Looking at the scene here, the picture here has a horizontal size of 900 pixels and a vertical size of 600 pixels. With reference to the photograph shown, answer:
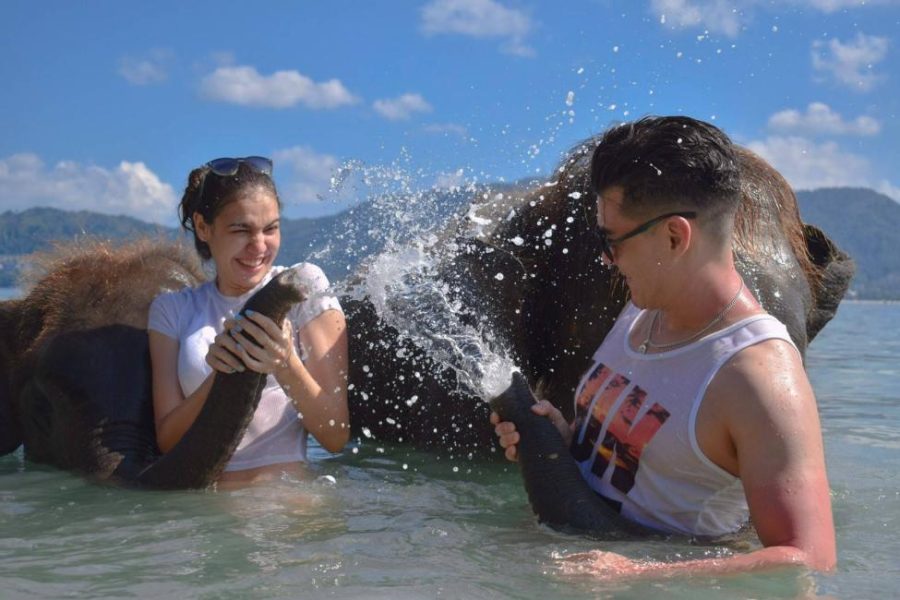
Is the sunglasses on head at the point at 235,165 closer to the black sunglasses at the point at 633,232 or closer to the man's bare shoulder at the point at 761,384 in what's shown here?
the black sunglasses at the point at 633,232

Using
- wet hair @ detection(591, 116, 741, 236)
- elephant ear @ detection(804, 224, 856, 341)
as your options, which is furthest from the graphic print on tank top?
elephant ear @ detection(804, 224, 856, 341)

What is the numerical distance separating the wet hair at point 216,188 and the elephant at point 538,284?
41.6 inches

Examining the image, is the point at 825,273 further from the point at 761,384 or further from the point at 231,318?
the point at 761,384

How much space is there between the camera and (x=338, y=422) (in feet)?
16.2

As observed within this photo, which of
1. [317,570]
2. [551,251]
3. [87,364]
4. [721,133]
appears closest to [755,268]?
[551,251]

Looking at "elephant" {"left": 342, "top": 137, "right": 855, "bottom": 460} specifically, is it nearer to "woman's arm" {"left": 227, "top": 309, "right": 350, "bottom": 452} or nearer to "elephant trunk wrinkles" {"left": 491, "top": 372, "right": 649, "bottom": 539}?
"woman's arm" {"left": 227, "top": 309, "right": 350, "bottom": 452}

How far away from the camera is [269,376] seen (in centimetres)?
516

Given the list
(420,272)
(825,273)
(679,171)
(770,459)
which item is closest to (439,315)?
(420,272)

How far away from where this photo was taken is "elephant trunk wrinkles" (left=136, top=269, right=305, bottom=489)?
448 centimetres

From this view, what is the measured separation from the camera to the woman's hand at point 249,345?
4504mm

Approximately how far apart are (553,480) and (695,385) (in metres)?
0.69

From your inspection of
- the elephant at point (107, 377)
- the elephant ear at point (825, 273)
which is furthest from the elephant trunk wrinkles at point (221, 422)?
the elephant ear at point (825, 273)

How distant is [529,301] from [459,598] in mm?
2900

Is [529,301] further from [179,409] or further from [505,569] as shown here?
[505,569]
